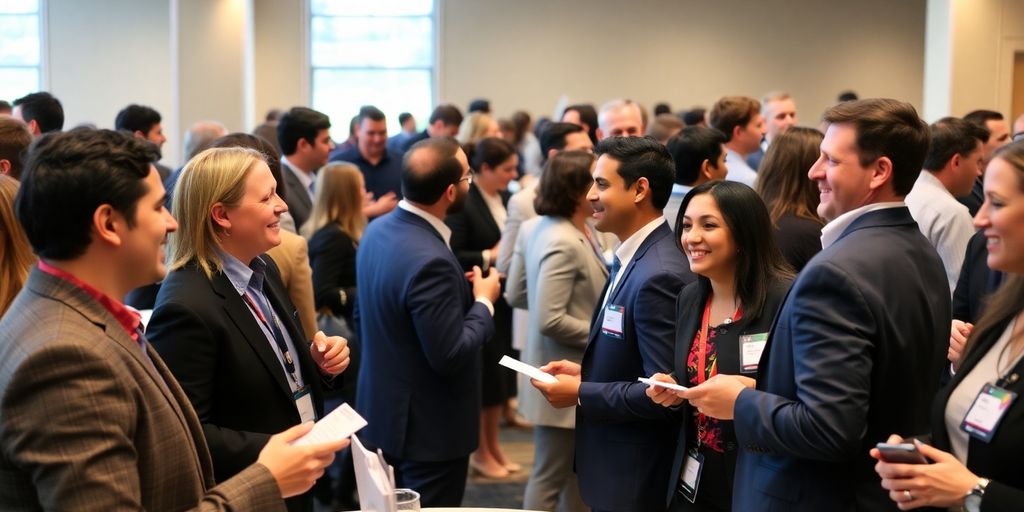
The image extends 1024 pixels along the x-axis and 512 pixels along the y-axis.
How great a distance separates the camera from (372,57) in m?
13.0

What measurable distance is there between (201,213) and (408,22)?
1102 cm

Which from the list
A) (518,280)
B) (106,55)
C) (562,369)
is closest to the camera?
(562,369)

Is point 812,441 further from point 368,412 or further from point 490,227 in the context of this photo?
point 490,227

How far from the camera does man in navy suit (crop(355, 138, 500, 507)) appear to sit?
135 inches

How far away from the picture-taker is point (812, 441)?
1.90 metres

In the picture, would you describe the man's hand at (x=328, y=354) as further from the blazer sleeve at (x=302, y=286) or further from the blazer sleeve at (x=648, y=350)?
the blazer sleeve at (x=302, y=286)

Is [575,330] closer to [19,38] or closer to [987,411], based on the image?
[987,411]

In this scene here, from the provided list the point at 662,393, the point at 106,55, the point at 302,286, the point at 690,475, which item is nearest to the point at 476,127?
the point at 302,286

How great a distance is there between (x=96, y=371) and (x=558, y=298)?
2.45 meters

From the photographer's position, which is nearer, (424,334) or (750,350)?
(750,350)

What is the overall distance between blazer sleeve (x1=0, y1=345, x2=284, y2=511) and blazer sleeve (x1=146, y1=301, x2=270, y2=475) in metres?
0.63

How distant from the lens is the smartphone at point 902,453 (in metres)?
1.74

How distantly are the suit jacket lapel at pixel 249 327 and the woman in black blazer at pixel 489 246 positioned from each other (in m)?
2.98

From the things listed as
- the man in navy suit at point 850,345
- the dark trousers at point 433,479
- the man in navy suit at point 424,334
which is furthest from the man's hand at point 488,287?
the man in navy suit at point 850,345
